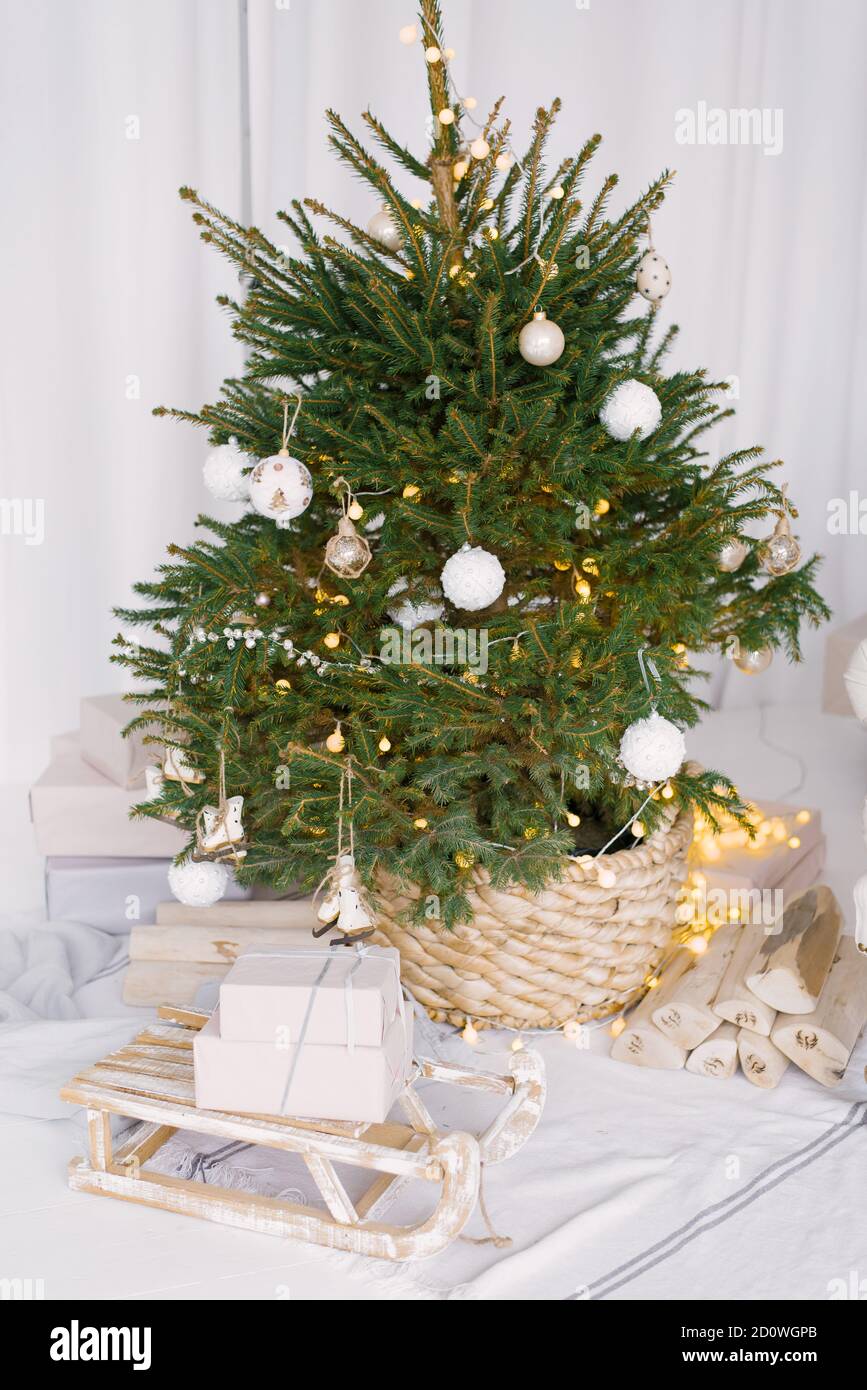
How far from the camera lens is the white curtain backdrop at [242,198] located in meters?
2.76

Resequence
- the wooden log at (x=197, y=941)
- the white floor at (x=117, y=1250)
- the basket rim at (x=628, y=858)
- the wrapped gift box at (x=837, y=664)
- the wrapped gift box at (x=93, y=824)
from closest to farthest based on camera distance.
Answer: the white floor at (x=117, y=1250) < the basket rim at (x=628, y=858) < the wooden log at (x=197, y=941) < the wrapped gift box at (x=93, y=824) < the wrapped gift box at (x=837, y=664)

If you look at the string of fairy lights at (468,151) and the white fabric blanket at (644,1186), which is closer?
the white fabric blanket at (644,1186)

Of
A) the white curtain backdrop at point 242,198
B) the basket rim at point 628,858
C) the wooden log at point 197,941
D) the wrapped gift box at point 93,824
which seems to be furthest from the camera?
the white curtain backdrop at point 242,198

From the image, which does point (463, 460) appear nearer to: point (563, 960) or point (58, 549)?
point (563, 960)

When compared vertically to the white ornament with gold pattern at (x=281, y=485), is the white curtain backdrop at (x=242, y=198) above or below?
above

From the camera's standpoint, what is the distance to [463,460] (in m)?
1.53

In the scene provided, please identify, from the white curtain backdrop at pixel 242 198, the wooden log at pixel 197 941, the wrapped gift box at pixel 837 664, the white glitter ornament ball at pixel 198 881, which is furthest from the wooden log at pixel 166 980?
the wrapped gift box at pixel 837 664

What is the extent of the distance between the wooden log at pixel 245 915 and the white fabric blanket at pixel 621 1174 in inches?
6.2

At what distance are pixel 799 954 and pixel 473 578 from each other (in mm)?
710

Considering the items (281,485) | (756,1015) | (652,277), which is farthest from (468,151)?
(756,1015)

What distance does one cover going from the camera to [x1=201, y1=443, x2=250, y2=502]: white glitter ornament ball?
5.55 feet

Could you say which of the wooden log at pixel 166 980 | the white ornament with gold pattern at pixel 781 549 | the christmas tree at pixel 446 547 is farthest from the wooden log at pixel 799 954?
the wooden log at pixel 166 980

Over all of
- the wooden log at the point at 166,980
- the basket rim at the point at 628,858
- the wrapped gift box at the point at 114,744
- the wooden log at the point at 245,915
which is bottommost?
the wooden log at the point at 166,980

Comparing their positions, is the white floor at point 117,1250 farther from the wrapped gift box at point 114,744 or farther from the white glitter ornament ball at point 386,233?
the white glitter ornament ball at point 386,233
